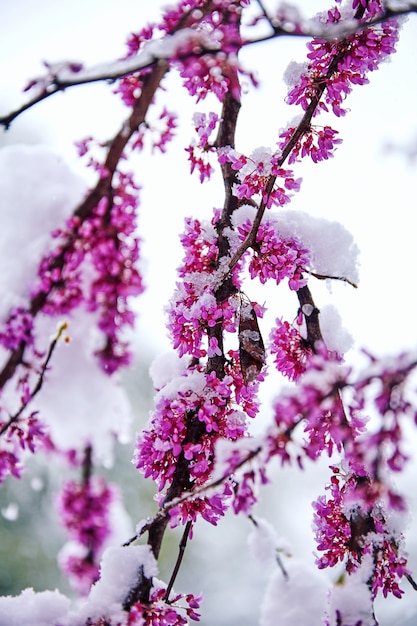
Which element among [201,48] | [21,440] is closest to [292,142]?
[201,48]

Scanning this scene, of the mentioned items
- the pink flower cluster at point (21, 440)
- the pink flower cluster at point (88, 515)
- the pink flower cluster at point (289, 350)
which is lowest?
the pink flower cluster at point (88, 515)

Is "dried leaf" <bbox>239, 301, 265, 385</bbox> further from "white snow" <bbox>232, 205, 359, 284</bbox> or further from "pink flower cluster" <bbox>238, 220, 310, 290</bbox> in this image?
"white snow" <bbox>232, 205, 359, 284</bbox>

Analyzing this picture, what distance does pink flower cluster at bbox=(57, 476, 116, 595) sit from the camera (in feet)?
4.83

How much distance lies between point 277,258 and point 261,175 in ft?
1.10

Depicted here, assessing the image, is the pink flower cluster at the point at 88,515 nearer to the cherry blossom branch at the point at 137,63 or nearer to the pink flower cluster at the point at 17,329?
the pink flower cluster at the point at 17,329

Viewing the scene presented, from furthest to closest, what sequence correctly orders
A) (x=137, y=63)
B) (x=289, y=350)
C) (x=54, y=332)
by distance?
(x=289, y=350), (x=54, y=332), (x=137, y=63)

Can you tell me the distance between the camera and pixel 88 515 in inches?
58.1

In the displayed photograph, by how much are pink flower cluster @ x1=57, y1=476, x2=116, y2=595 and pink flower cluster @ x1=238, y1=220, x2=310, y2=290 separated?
1.02 m

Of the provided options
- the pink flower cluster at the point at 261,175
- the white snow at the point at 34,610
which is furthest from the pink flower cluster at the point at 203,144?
the white snow at the point at 34,610

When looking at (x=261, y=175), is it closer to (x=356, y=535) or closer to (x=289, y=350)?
(x=289, y=350)

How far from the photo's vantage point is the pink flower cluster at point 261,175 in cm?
185

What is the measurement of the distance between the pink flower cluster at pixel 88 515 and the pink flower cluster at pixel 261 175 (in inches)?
48.0

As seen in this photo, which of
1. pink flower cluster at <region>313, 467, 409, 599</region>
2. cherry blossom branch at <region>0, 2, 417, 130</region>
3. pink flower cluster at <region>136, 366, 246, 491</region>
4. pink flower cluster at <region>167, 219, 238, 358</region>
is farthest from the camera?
pink flower cluster at <region>167, 219, 238, 358</region>

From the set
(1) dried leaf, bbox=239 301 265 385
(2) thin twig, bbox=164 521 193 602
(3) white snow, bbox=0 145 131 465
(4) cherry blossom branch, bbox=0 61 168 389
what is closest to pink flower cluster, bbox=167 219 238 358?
(1) dried leaf, bbox=239 301 265 385
